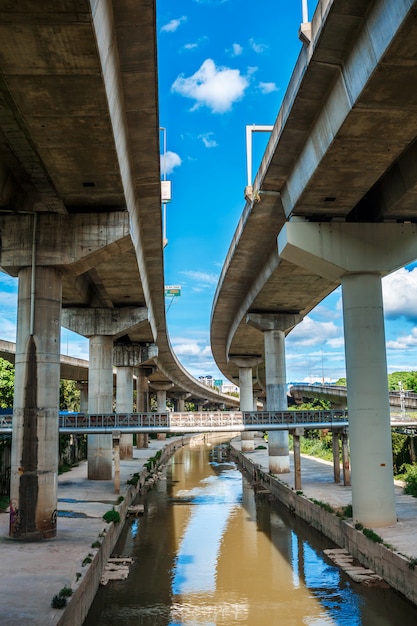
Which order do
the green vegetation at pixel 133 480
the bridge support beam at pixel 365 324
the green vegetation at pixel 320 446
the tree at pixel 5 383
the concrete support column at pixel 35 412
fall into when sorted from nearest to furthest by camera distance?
the concrete support column at pixel 35 412, the bridge support beam at pixel 365 324, the green vegetation at pixel 133 480, the tree at pixel 5 383, the green vegetation at pixel 320 446

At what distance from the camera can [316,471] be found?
36.3 meters

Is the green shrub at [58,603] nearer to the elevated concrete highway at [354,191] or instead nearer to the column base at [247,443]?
the elevated concrete highway at [354,191]

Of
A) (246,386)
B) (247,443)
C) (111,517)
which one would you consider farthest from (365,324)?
(247,443)

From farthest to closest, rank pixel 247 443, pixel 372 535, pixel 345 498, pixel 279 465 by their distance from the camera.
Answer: pixel 247 443 → pixel 279 465 → pixel 345 498 → pixel 372 535

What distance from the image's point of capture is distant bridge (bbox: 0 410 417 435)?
28.9 m

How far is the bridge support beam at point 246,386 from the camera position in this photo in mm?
55688

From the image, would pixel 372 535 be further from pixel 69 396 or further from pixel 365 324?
pixel 69 396

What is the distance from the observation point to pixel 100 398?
33.3 m

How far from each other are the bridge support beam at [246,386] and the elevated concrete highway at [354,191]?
26673 mm

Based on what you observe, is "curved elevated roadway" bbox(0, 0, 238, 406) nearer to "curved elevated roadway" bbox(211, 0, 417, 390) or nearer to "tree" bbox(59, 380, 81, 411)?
"curved elevated roadway" bbox(211, 0, 417, 390)

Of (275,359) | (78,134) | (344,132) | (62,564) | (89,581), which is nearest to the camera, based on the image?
(78,134)

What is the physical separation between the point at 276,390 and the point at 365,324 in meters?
18.5

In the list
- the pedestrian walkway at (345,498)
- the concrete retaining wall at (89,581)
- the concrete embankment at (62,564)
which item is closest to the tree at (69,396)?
the pedestrian walkway at (345,498)

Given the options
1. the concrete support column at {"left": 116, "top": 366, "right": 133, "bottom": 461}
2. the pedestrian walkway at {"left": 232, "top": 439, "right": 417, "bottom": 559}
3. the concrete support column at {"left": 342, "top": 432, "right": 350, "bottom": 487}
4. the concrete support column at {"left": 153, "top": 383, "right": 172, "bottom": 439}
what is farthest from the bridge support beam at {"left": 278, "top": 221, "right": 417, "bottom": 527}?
the concrete support column at {"left": 153, "top": 383, "right": 172, "bottom": 439}
